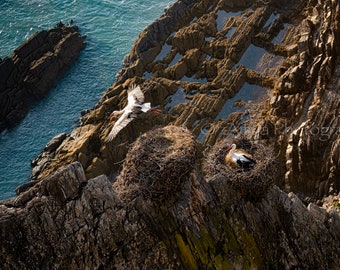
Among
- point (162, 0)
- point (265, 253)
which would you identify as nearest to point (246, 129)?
point (265, 253)

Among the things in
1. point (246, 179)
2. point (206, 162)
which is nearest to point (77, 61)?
point (206, 162)

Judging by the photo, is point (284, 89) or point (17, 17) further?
point (17, 17)

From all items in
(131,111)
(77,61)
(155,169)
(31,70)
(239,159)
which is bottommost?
(77,61)

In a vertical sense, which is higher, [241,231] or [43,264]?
[43,264]

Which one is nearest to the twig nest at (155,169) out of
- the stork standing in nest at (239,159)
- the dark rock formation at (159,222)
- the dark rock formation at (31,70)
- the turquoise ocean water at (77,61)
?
the dark rock formation at (159,222)

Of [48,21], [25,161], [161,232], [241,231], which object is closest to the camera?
[161,232]

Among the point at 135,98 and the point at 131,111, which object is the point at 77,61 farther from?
the point at 131,111

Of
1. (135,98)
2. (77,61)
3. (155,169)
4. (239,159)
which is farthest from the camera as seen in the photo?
(77,61)

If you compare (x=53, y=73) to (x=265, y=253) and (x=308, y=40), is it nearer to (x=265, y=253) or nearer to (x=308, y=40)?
(x=308, y=40)

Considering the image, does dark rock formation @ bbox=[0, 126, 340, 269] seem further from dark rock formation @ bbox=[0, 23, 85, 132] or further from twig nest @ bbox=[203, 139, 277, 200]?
dark rock formation @ bbox=[0, 23, 85, 132]
